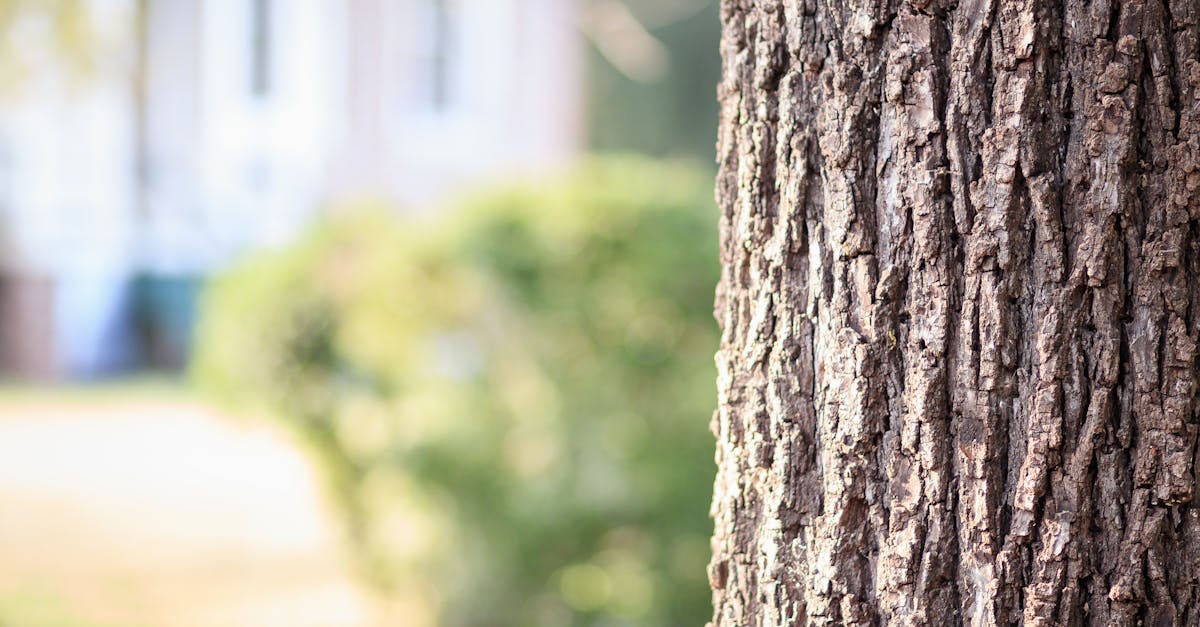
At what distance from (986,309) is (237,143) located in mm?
15236

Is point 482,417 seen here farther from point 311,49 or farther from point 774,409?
point 311,49

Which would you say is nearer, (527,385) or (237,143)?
(527,385)

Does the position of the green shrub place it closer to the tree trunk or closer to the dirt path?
the dirt path

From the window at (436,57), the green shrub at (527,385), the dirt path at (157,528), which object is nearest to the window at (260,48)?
the window at (436,57)

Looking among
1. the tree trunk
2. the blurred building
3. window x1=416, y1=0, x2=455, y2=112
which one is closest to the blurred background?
the blurred building

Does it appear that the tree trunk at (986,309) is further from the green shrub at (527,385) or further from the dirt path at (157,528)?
the dirt path at (157,528)

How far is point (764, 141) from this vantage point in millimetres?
1537

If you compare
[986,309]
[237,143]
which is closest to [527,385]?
[986,309]

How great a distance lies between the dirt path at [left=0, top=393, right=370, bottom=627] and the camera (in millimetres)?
6816

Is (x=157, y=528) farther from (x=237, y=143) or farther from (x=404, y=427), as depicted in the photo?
(x=237, y=143)

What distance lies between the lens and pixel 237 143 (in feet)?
50.8

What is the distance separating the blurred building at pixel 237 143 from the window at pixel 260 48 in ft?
0.06

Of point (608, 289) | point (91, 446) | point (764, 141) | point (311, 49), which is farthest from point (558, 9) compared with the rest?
point (764, 141)

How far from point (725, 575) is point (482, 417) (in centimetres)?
370
